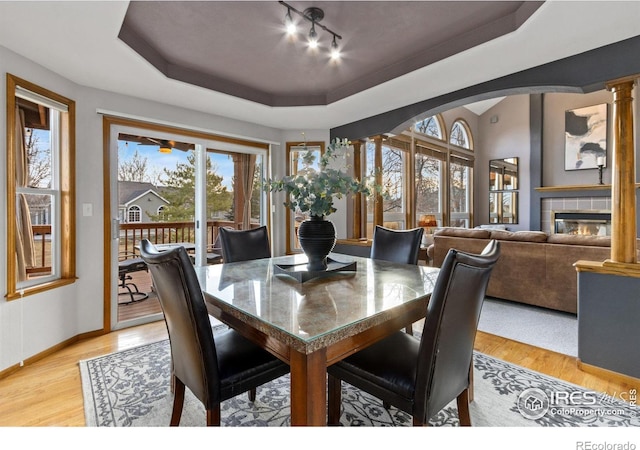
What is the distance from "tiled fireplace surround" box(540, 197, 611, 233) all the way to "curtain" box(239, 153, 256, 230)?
6043 mm

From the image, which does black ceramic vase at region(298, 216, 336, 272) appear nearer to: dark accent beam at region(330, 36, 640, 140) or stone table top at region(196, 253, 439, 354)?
stone table top at region(196, 253, 439, 354)

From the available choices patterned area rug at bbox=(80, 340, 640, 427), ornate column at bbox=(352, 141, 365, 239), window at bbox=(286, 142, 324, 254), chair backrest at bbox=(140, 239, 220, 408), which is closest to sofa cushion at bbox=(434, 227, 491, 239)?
ornate column at bbox=(352, 141, 365, 239)

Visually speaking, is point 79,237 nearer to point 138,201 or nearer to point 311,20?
point 138,201

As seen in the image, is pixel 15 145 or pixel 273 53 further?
pixel 273 53

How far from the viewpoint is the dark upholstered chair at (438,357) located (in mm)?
1142

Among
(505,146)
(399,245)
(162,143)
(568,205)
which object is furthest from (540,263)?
(505,146)

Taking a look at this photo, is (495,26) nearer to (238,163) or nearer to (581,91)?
(581,91)

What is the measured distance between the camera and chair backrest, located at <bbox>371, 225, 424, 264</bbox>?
2477 mm

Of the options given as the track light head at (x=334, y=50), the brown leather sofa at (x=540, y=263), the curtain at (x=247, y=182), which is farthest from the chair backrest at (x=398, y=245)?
the curtain at (x=247, y=182)

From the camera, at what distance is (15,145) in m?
2.34

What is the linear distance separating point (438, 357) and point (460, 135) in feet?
25.5

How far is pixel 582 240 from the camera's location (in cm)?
308

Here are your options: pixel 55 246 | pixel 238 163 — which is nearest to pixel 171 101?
pixel 238 163
